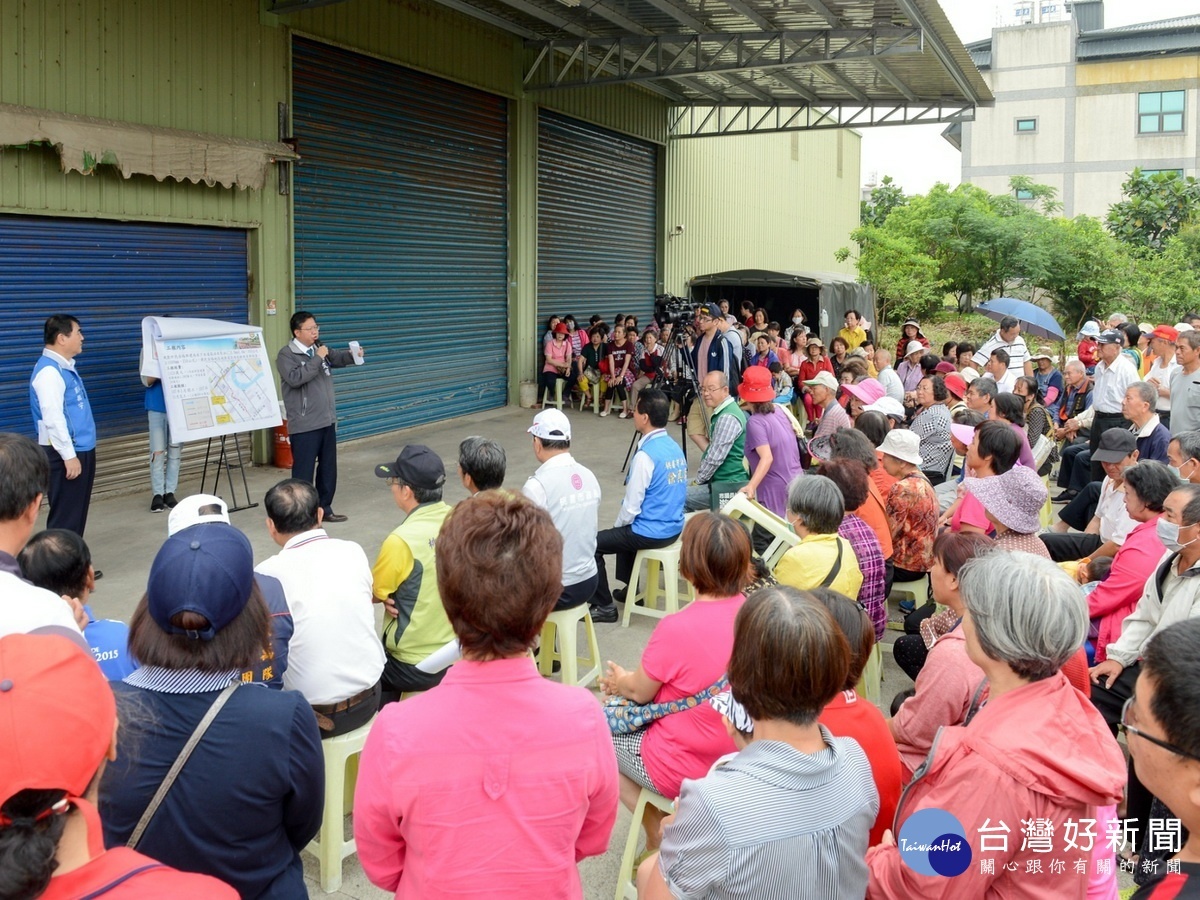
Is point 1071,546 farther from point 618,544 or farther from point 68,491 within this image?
point 68,491

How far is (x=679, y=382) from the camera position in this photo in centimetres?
1043

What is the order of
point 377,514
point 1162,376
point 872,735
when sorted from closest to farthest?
point 872,735, point 1162,376, point 377,514

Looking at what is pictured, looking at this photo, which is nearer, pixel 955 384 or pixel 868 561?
pixel 868 561

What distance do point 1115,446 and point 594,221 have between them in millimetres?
10266

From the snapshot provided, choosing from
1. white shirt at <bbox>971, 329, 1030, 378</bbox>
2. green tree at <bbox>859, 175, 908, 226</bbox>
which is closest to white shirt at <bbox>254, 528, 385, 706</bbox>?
white shirt at <bbox>971, 329, 1030, 378</bbox>

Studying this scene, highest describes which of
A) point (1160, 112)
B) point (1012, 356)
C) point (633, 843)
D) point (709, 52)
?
point (1160, 112)

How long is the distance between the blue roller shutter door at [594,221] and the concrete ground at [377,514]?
79.5 inches

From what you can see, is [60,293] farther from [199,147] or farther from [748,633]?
[748,633]

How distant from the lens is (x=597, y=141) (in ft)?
46.8

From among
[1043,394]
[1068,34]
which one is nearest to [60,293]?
[1043,394]

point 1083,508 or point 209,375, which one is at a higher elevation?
point 209,375

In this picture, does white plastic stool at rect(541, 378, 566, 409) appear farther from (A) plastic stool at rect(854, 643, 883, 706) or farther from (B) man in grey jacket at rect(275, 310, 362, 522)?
(A) plastic stool at rect(854, 643, 883, 706)

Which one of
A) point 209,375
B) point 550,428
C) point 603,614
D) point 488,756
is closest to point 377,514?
point 209,375

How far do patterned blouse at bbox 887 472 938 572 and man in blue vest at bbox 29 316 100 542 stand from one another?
438 centimetres
